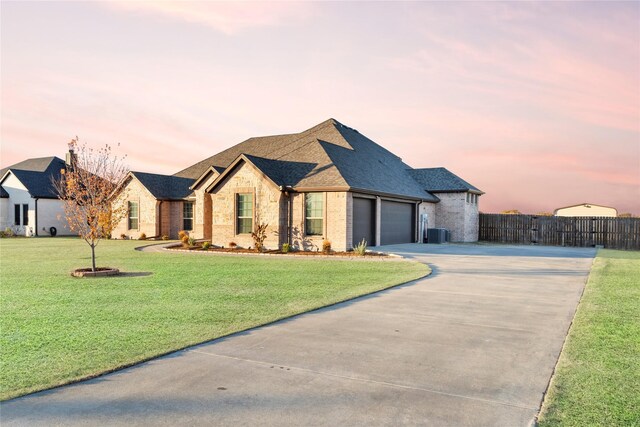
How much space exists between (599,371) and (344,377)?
307 cm

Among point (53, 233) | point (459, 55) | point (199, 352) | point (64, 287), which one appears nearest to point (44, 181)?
point (53, 233)

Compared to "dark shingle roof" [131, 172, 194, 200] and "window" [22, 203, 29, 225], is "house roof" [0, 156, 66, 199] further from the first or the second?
"dark shingle roof" [131, 172, 194, 200]

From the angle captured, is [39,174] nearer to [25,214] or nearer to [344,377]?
[25,214]

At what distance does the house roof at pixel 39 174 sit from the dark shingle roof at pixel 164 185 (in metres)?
10.1

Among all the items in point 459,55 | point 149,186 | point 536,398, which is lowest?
point 536,398

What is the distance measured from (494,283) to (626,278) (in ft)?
16.2

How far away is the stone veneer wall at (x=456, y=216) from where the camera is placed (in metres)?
34.4

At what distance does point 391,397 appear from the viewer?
4.66m

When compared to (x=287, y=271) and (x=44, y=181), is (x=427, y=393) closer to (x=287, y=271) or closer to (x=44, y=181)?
→ (x=287, y=271)

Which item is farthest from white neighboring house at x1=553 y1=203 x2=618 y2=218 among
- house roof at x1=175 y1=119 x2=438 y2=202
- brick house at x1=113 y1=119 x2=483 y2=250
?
house roof at x1=175 y1=119 x2=438 y2=202

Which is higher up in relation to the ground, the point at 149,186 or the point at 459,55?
the point at 459,55

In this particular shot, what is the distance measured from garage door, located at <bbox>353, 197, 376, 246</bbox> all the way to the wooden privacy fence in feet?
50.5

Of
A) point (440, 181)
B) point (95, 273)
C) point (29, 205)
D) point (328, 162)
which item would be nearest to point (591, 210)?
point (440, 181)

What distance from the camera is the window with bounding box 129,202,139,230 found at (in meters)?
34.8
